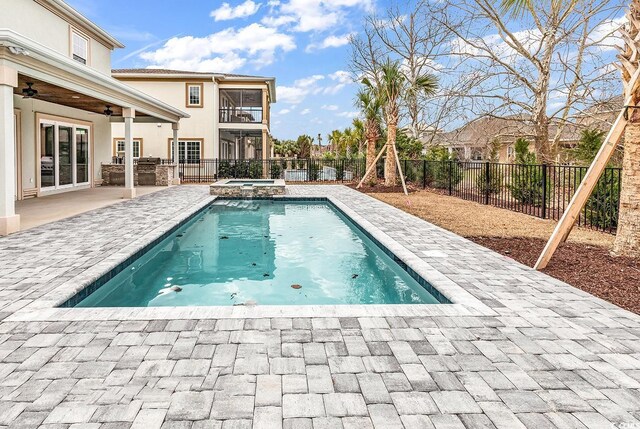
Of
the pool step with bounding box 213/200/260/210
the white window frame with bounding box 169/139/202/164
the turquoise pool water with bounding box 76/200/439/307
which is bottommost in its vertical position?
the turquoise pool water with bounding box 76/200/439/307

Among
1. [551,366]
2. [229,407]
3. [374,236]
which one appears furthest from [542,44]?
[229,407]

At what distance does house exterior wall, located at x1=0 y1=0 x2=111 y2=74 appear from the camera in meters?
11.9

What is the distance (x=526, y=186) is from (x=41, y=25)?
49.2 ft

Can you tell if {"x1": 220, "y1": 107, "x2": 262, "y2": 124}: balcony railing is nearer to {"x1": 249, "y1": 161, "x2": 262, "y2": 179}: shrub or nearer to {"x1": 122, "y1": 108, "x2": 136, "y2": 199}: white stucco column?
{"x1": 249, "y1": 161, "x2": 262, "y2": 179}: shrub

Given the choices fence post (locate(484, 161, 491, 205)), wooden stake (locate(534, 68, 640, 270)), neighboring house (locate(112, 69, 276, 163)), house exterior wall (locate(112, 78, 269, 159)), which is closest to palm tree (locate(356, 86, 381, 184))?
fence post (locate(484, 161, 491, 205))

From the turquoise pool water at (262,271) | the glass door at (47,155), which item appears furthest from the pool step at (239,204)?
the glass door at (47,155)

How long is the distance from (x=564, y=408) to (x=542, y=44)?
1594 centimetres

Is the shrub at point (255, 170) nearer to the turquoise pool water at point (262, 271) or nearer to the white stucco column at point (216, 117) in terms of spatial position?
the white stucco column at point (216, 117)

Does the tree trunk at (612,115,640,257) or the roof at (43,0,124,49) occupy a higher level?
the roof at (43,0,124,49)

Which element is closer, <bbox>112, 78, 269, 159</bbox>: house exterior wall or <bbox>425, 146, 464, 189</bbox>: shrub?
<bbox>425, 146, 464, 189</bbox>: shrub

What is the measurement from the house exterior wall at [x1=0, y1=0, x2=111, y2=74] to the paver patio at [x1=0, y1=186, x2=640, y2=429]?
33.8 ft

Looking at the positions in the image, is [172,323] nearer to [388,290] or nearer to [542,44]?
[388,290]

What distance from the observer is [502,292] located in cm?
480

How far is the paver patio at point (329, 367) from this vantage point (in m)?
2.49
